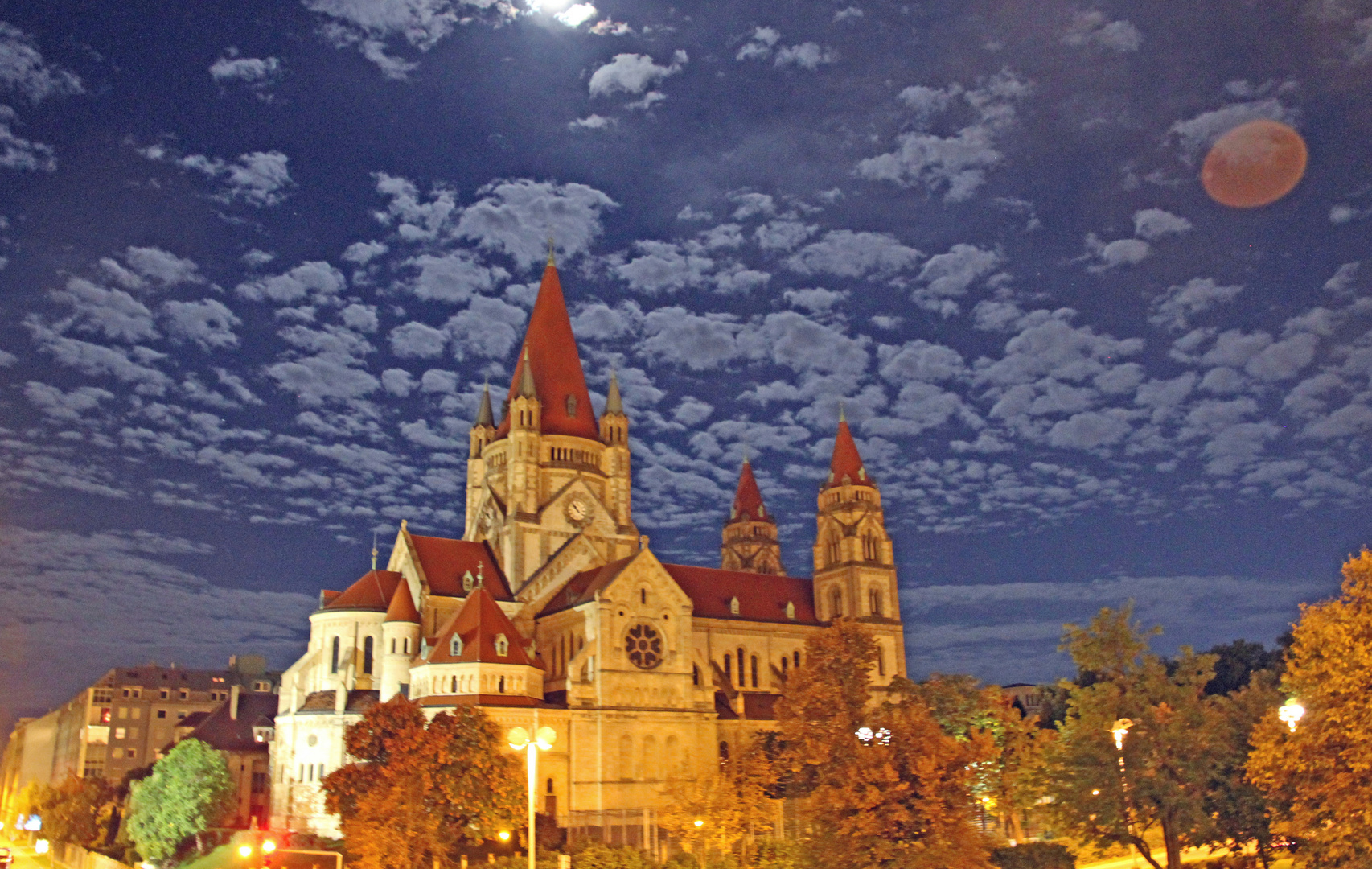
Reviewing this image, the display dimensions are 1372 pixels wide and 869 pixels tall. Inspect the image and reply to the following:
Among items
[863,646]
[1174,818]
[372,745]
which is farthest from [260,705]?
[1174,818]

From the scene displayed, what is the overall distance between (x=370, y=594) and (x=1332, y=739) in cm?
5883

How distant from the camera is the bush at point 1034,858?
154 ft

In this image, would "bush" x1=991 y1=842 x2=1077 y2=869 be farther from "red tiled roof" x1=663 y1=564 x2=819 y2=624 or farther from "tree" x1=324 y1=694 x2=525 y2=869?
"red tiled roof" x1=663 y1=564 x2=819 y2=624

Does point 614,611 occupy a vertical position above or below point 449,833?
above

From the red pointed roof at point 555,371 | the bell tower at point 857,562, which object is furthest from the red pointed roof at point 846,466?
the red pointed roof at point 555,371

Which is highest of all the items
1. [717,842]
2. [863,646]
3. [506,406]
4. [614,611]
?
[506,406]

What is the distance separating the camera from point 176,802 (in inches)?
2665

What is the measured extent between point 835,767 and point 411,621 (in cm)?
3956

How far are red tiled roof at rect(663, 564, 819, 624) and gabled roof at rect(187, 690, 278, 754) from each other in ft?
121

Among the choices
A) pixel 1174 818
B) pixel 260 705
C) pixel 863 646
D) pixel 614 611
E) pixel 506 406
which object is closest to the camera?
pixel 1174 818

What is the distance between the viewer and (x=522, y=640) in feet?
241

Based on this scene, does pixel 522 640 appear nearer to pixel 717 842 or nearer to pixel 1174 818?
pixel 717 842

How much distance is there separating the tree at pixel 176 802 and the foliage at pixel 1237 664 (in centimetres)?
7071

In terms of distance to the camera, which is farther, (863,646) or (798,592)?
(798,592)
